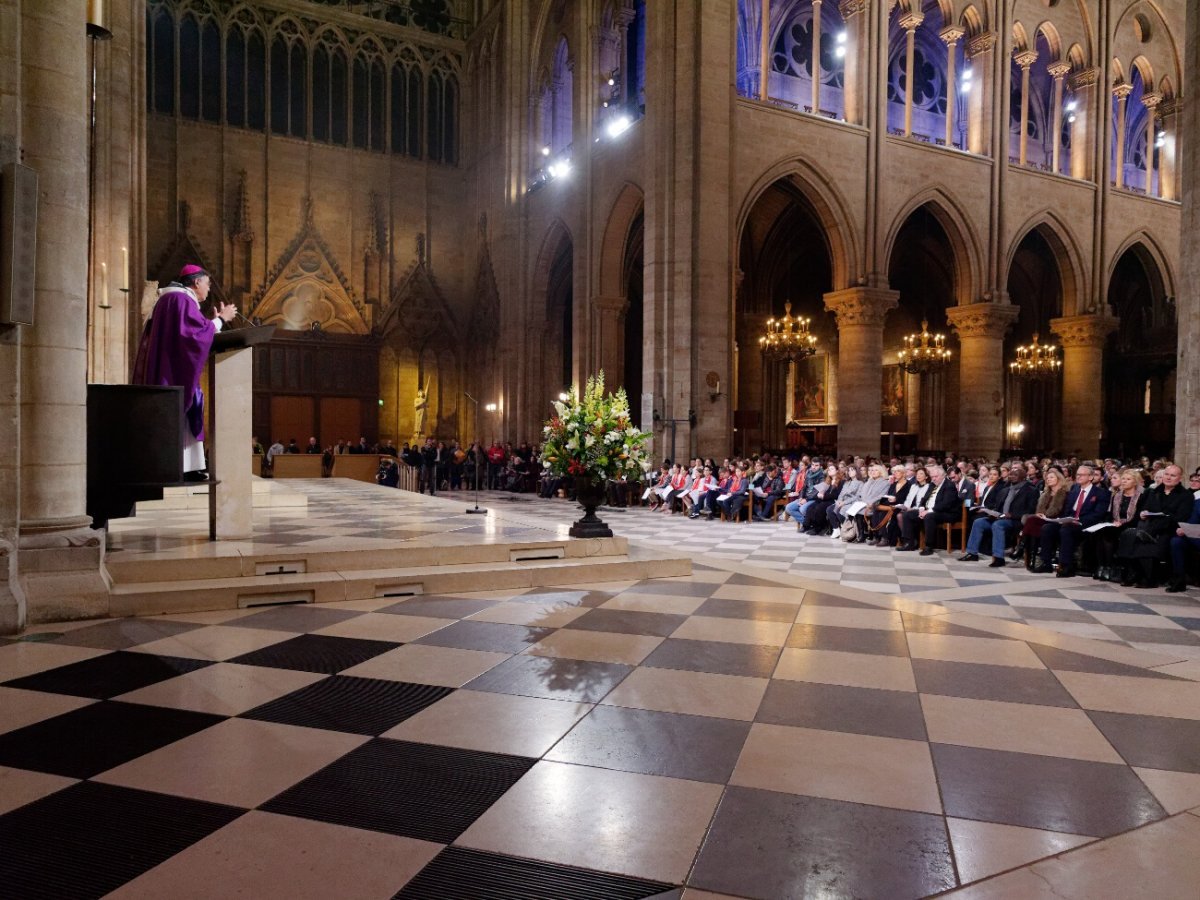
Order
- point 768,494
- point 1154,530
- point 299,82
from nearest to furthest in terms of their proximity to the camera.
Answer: point 1154,530, point 768,494, point 299,82

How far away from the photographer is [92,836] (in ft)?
7.61

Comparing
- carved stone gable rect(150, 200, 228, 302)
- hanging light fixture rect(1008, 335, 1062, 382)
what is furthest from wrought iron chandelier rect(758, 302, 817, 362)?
carved stone gable rect(150, 200, 228, 302)

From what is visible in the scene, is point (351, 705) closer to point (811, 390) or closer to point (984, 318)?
point (984, 318)

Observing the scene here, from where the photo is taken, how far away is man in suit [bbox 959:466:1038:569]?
940 cm

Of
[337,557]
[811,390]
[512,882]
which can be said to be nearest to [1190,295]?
[337,557]

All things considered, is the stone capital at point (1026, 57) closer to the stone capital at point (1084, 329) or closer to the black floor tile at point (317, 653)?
the stone capital at point (1084, 329)

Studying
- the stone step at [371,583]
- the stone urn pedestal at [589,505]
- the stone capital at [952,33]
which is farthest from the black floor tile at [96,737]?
the stone capital at [952,33]

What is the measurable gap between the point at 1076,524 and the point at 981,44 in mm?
19442

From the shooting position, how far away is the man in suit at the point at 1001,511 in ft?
30.8

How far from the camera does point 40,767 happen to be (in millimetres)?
2791

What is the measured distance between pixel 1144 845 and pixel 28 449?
580 centimetres

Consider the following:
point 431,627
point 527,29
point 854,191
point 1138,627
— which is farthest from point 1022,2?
point 431,627

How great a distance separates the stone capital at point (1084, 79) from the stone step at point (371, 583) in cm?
2538

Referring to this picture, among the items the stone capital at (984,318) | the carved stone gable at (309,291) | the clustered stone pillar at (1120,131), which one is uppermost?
the clustered stone pillar at (1120,131)
